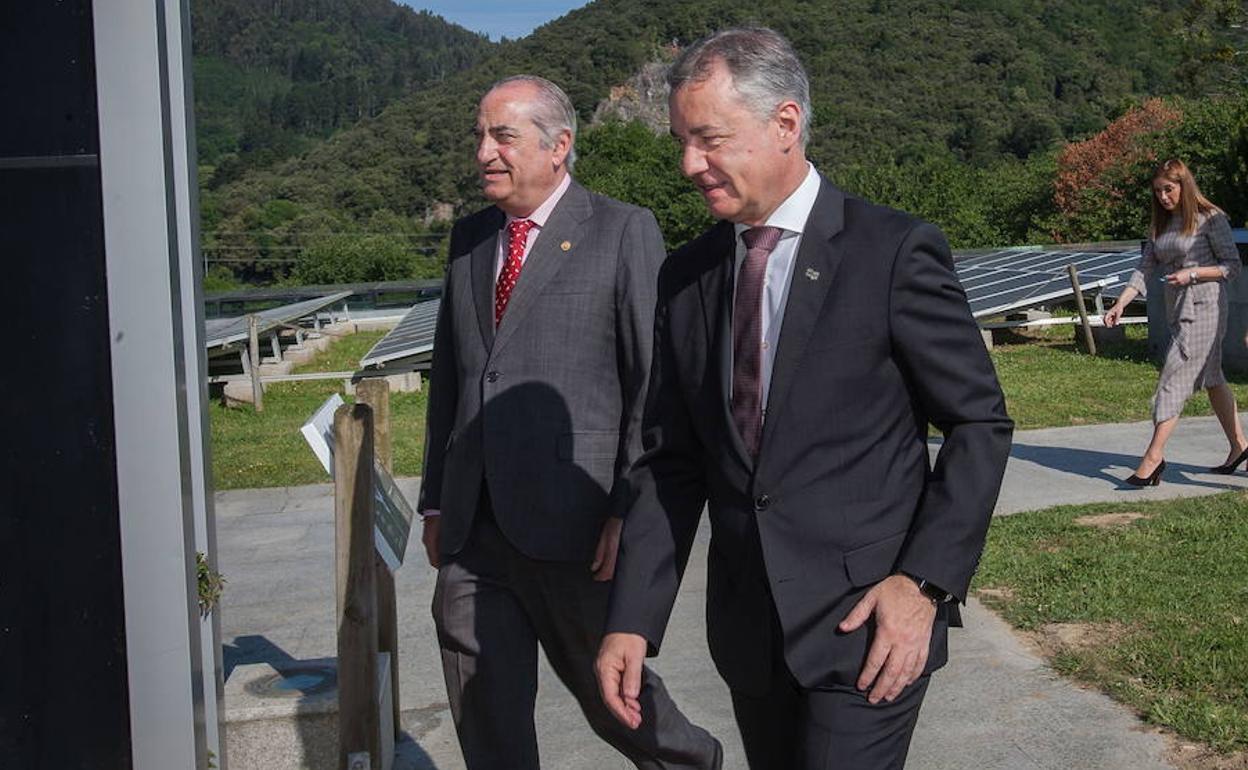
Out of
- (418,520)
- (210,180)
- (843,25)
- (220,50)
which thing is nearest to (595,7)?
(843,25)

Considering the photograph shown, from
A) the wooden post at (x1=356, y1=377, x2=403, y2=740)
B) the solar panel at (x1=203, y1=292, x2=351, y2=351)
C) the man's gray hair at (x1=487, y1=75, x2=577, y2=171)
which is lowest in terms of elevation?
the solar panel at (x1=203, y1=292, x2=351, y2=351)

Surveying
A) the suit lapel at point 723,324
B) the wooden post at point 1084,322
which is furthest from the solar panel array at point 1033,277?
the suit lapel at point 723,324

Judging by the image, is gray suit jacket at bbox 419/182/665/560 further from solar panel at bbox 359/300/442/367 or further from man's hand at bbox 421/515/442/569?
solar panel at bbox 359/300/442/367

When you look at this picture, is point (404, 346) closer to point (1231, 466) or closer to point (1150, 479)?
point (1150, 479)

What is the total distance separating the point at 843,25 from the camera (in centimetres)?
9625

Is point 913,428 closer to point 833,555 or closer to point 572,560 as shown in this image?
point 833,555

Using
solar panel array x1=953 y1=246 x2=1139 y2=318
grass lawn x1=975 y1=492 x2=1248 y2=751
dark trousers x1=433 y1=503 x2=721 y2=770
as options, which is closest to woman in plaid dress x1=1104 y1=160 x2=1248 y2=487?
grass lawn x1=975 y1=492 x2=1248 y2=751

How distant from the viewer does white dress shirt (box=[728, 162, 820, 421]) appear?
2.67 metres

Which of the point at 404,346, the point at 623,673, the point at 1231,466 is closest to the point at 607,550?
the point at 623,673

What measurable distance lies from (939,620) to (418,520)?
274 inches

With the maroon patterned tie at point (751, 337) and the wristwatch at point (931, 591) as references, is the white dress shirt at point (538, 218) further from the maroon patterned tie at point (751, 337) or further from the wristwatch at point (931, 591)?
the wristwatch at point (931, 591)

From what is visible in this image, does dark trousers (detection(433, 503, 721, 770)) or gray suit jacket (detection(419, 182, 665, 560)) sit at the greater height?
gray suit jacket (detection(419, 182, 665, 560))

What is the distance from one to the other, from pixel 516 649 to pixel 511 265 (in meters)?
0.94

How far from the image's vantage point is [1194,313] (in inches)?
329
